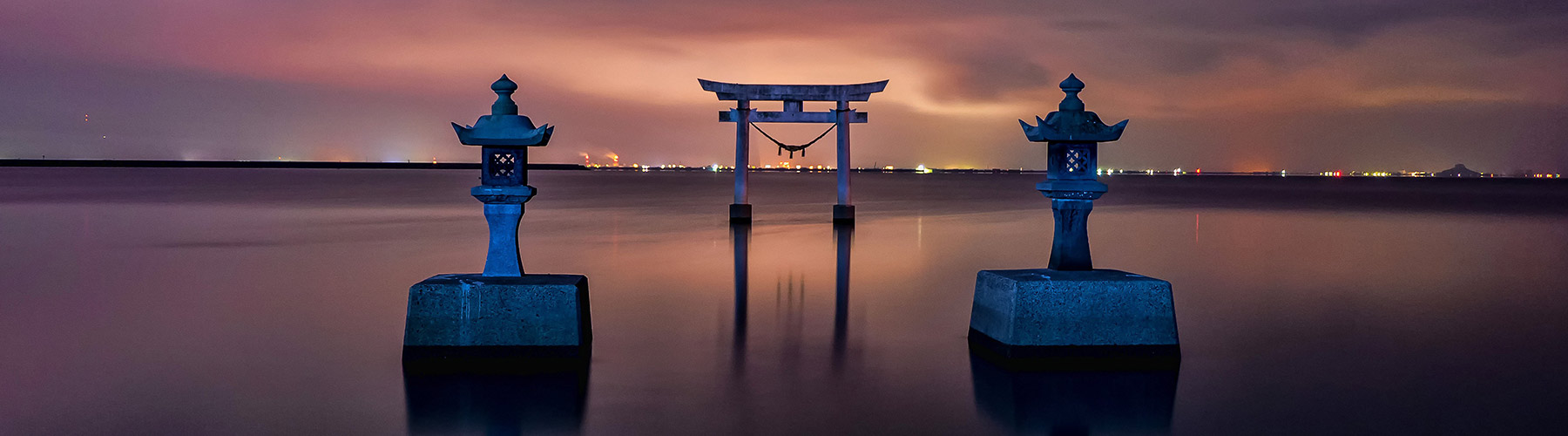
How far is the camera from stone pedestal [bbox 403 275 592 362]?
6121 millimetres

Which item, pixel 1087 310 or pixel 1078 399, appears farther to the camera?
pixel 1087 310

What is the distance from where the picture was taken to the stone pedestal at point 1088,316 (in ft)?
20.5

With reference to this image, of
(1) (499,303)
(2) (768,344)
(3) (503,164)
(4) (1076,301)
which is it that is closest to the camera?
(1) (499,303)

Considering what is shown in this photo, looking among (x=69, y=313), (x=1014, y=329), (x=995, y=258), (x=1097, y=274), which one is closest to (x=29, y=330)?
(x=69, y=313)

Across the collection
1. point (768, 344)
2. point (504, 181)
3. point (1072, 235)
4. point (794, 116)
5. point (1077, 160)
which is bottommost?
point (768, 344)

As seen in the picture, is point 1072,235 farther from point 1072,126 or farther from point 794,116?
point 794,116

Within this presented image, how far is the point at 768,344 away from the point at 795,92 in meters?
11.8

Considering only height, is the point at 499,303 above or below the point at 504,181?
below

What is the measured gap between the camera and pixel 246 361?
6.97 meters

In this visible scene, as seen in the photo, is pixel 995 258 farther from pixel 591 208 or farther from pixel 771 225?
pixel 591 208

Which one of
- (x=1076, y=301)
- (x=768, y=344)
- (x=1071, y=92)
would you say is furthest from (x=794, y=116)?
(x=1076, y=301)

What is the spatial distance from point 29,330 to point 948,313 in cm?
779

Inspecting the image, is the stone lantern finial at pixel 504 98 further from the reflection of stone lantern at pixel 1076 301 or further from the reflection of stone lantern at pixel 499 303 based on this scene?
the reflection of stone lantern at pixel 1076 301

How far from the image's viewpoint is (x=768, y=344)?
8.04 m
